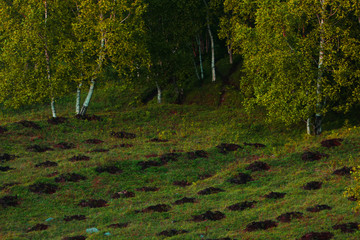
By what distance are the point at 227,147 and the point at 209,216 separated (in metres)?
15.3

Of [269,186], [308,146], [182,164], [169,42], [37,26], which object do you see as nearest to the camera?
[269,186]

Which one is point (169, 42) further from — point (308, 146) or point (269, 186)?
point (269, 186)

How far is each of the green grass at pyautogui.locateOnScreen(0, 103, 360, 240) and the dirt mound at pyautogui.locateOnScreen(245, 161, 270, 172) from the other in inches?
21.4

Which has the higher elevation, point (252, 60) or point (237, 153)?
point (252, 60)

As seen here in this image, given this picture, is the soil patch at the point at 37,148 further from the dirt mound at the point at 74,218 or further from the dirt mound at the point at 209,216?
the dirt mound at the point at 209,216

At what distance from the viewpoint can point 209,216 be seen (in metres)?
20.5

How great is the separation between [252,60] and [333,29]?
7790 millimetres

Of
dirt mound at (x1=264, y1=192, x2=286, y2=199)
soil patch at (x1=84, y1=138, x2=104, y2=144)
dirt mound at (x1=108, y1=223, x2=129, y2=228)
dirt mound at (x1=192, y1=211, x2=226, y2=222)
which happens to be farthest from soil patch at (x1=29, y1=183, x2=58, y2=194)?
dirt mound at (x1=264, y1=192, x2=286, y2=199)

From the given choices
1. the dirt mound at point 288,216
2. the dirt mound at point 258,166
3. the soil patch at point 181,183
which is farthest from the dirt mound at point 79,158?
the dirt mound at point 288,216

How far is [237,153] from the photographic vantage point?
113 feet

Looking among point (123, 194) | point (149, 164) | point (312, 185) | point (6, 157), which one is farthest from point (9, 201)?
point (312, 185)

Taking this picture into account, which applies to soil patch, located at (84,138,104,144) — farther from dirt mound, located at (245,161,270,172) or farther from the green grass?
dirt mound, located at (245,161,270,172)

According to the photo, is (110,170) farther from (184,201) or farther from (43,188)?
(184,201)

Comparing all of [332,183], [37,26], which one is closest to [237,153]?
[332,183]
